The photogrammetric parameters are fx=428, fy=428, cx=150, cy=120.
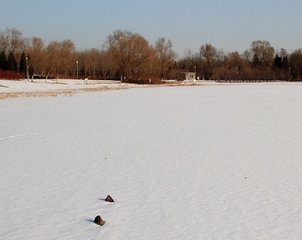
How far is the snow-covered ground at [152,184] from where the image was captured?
585 cm

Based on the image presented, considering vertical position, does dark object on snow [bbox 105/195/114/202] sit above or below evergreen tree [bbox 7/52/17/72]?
below

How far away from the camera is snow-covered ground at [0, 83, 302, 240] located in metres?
5.85

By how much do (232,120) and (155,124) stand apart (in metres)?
3.89

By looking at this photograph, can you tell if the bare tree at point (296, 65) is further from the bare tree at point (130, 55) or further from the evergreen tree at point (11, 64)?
the evergreen tree at point (11, 64)

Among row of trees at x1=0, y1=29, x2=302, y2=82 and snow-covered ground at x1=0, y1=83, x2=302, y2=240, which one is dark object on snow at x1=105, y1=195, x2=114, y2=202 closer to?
snow-covered ground at x1=0, y1=83, x2=302, y2=240

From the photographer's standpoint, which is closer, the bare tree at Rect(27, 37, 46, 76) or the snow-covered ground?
the snow-covered ground

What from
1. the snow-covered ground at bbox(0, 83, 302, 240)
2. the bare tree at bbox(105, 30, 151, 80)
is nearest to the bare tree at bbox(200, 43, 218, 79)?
the bare tree at bbox(105, 30, 151, 80)

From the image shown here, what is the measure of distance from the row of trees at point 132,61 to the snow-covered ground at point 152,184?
70686 mm

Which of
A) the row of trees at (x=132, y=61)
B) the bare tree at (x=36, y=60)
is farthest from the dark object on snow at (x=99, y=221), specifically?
the bare tree at (x=36, y=60)

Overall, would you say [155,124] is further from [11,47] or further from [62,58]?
[11,47]

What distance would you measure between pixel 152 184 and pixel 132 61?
90810 mm

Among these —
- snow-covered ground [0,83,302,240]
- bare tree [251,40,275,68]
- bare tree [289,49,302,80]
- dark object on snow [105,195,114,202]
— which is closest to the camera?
snow-covered ground [0,83,302,240]

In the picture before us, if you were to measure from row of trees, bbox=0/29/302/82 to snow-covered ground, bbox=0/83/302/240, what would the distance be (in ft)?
232

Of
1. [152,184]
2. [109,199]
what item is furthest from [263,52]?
[109,199]
